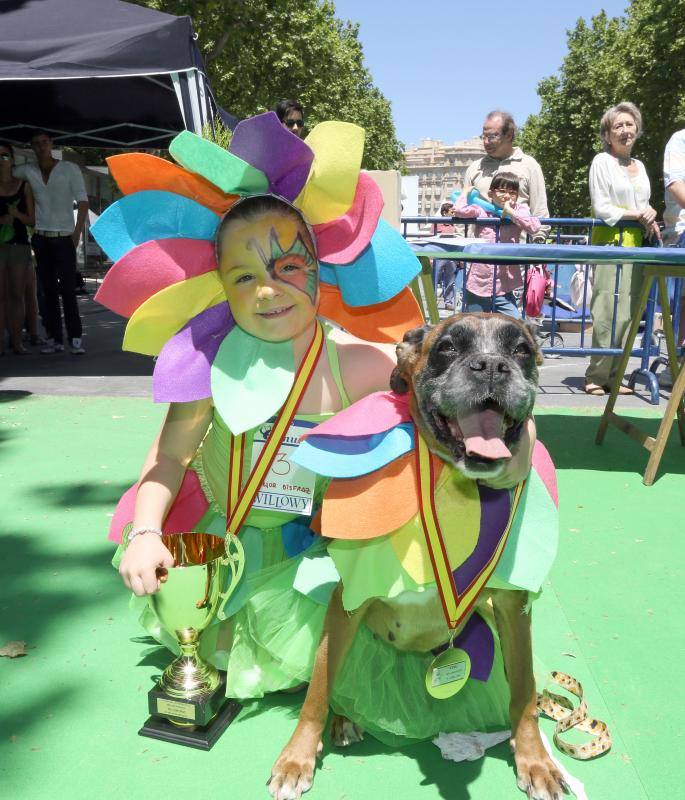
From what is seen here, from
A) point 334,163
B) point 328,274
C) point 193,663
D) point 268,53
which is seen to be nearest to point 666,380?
point 328,274

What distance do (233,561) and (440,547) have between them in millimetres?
684

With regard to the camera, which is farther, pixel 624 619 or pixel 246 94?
pixel 246 94

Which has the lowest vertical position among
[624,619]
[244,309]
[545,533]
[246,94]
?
[624,619]

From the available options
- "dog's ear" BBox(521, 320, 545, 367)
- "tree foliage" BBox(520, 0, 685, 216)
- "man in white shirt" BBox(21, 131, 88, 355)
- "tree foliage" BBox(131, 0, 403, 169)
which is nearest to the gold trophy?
"dog's ear" BBox(521, 320, 545, 367)

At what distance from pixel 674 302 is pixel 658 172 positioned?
85.0ft

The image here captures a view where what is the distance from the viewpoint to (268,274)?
7.29ft

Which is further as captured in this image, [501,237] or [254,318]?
[501,237]

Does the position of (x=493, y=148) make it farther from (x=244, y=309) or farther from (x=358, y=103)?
(x=358, y=103)

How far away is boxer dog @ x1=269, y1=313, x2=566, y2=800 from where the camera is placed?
1.78m

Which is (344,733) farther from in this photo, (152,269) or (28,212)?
(28,212)

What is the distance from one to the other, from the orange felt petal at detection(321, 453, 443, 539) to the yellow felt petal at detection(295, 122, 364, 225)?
830 mm

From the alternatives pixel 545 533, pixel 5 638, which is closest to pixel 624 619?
pixel 545 533

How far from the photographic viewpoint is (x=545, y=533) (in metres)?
2.00

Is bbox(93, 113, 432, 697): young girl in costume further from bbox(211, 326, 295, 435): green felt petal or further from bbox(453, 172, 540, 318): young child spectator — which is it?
bbox(453, 172, 540, 318): young child spectator
